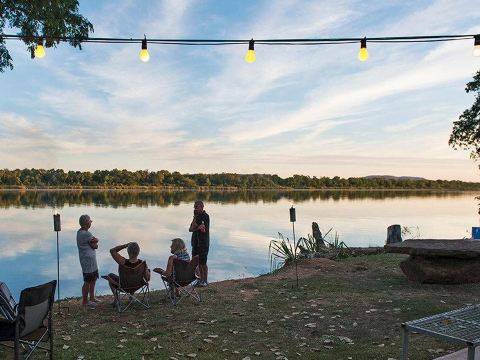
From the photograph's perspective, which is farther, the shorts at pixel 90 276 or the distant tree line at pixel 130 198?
the distant tree line at pixel 130 198

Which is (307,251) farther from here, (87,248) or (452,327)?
(452,327)

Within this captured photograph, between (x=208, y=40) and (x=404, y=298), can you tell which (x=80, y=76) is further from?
(x=404, y=298)

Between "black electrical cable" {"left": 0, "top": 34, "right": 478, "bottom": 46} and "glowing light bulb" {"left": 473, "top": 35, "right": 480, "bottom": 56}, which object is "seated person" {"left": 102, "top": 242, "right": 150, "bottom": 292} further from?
"glowing light bulb" {"left": 473, "top": 35, "right": 480, "bottom": 56}

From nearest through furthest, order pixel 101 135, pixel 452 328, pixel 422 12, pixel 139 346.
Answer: pixel 452 328 < pixel 139 346 < pixel 422 12 < pixel 101 135

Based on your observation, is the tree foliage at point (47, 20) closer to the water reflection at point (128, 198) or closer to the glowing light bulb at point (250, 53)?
the glowing light bulb at point (250, 53)

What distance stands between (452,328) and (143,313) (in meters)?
4.78

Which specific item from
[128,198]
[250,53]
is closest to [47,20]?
[250,53]

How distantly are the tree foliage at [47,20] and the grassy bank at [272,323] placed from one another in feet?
17.4

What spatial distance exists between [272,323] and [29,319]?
11.0 ft

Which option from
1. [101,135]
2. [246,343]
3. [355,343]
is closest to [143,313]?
[246,343]

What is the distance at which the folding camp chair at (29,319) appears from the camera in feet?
15.9

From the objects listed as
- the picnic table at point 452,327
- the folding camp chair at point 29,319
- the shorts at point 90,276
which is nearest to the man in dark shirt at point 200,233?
the shorts at point 90,276

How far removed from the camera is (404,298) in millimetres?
8234

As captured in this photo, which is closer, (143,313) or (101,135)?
(143,313)
